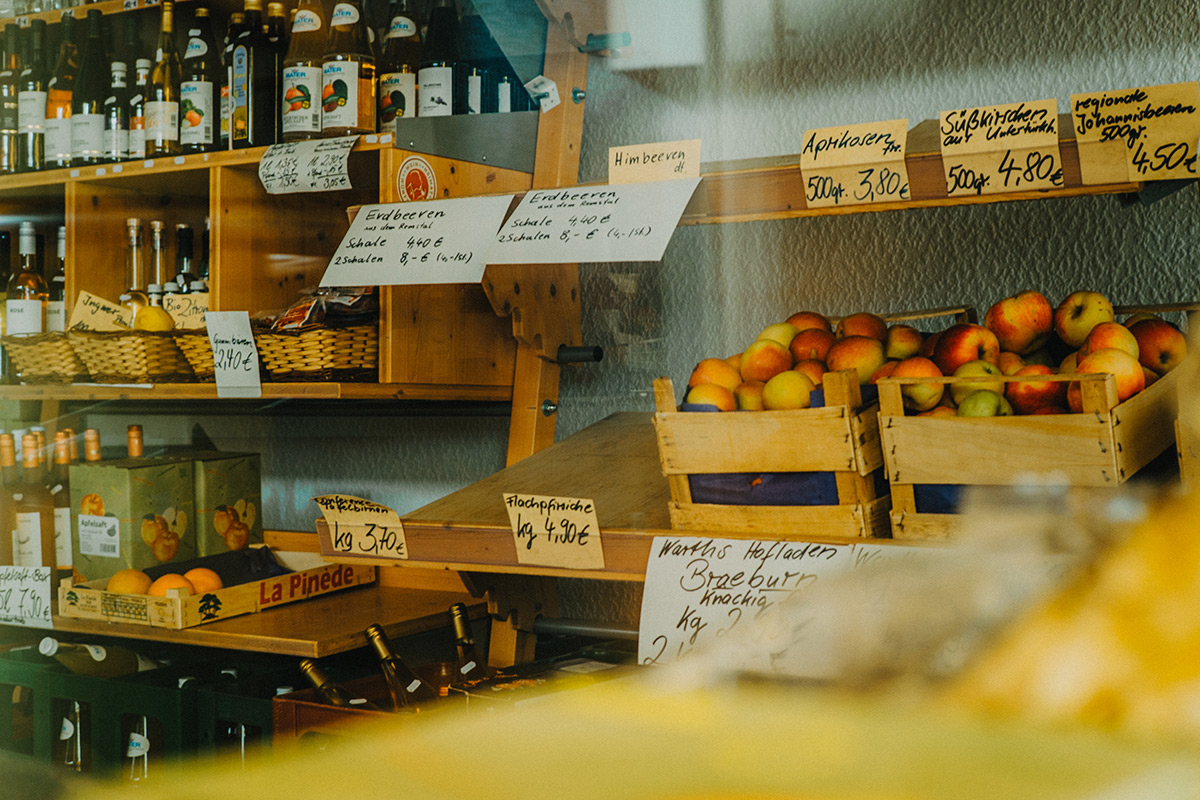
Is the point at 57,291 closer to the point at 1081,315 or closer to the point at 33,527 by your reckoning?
the point at 33,527

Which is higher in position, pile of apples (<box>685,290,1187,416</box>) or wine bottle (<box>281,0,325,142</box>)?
wine bottle (<box>281,0,325,142</box>)

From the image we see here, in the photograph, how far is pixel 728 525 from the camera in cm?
98

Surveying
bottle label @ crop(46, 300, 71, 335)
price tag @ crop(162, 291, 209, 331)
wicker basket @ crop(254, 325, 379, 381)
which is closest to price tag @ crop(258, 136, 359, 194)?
wicker basket @ crop(254, 325, 379, 381)

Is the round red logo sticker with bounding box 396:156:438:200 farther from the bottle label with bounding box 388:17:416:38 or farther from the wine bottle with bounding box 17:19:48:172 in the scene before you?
the wine bottle with bounding box 17:19:48:172

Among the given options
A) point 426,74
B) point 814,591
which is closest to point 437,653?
point 426,74

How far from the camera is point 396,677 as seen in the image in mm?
1391

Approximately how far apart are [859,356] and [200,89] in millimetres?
1184

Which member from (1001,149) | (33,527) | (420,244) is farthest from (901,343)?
(33,527)

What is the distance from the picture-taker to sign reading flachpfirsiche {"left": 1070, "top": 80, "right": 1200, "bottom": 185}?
0.82m

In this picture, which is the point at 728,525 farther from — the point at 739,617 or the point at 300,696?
the point at 300,696

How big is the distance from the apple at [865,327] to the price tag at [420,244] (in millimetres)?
419

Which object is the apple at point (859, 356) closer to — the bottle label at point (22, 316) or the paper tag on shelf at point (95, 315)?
the paper tag on shelf at point (95, 315)

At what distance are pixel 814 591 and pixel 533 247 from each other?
0.91m

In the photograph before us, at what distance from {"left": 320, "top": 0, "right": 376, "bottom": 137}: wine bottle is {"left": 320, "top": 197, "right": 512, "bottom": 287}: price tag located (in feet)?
0.90
